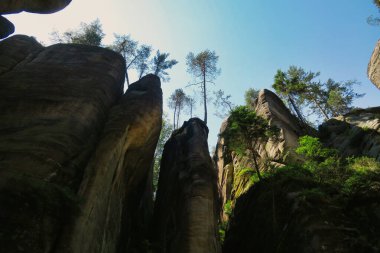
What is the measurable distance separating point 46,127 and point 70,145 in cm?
100

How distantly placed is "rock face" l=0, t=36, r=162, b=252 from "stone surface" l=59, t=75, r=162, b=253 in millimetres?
31

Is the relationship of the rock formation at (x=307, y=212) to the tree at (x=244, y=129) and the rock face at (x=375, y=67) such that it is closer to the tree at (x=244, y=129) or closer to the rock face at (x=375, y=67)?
the tree at (x=244, y=129)

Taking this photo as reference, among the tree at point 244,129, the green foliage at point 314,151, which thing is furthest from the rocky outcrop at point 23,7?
the green foliage at point 314,151

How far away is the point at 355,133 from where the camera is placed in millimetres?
20984

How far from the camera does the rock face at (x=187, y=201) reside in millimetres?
10734

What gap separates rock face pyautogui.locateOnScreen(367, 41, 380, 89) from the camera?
22545 mm

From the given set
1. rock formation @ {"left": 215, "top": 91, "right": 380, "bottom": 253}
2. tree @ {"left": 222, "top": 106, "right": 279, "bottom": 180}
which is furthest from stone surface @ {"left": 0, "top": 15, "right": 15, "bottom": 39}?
rock formation @ {"left": 215, "top": 91, "right": 380, "bottom": 253}

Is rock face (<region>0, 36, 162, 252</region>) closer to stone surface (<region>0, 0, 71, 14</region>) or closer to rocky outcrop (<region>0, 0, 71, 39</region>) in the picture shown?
rocky outcrop (<region>0, 0, 71, 39</region>)

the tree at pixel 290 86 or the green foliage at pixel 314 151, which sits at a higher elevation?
the tree at pixel 290 86

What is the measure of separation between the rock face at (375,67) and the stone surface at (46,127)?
770 inches

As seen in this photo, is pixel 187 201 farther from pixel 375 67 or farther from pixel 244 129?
pixel 375 67

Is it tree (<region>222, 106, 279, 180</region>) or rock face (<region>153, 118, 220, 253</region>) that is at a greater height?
tree (<region>222, 106, 279, 180</region>)

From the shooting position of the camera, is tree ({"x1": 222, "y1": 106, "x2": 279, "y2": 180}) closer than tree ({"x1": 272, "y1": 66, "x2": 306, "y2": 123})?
Yes

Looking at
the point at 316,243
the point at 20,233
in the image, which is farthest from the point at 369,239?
the point at 20,233
